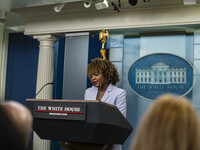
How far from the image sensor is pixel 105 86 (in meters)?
3.43

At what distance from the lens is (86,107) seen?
8.00ft

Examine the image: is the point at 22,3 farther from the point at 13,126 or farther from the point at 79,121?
the point at 13,126

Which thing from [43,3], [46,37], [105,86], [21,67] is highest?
[43,3]

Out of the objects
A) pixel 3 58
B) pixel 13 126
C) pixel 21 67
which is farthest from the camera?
pixel 3 58

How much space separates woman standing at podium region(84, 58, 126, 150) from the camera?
322 centimetres

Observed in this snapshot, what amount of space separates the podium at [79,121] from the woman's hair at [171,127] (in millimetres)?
1455

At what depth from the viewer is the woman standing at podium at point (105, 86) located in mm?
3223

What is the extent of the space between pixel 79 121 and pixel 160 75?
2.75 meters

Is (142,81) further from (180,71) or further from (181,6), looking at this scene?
(181,6)

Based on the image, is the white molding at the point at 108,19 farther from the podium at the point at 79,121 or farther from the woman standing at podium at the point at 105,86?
the podium at the point at 79,121

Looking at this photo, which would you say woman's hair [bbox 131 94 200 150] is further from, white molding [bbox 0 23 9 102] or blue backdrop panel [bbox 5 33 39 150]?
white molding [bbox 0 23 9 102]

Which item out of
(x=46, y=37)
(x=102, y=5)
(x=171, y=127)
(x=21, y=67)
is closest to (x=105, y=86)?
(x=102, y=5)

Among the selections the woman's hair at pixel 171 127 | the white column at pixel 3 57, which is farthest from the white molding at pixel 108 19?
the woman's hair at pixel 171 127

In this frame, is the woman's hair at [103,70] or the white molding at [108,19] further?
the white molding at [108,19]
